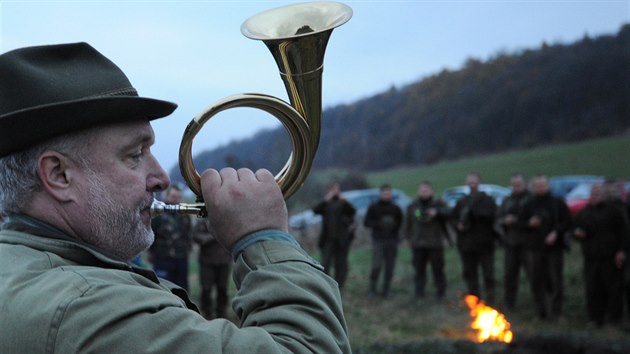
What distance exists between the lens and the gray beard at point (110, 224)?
169 cm

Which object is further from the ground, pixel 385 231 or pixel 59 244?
pixel 59 244

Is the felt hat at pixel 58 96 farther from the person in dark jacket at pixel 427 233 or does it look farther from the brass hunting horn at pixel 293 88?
the person in dark jacket at pixel 427 233

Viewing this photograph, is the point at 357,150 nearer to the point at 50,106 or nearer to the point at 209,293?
the point at 209,293

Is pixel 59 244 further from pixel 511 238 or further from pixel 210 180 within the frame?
pixel 511 238

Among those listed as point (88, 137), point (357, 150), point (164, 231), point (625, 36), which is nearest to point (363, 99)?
point (357, 150)

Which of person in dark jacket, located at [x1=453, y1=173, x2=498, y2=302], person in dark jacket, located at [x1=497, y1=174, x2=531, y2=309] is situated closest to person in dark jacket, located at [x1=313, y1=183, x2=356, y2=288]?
person in dark jacket, located at [x1=453, y1=173, x2=498, y2=302]

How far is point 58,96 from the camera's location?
1.64 metres

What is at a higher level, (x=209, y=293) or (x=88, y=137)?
(x=88, y=137)

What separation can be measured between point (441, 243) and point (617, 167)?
1249 centimetres

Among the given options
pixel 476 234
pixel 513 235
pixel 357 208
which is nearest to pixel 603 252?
pixel 513 235

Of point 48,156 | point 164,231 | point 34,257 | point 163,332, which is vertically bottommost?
point 164,231

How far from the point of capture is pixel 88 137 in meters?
1.67

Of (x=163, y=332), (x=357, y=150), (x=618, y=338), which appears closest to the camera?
(x=163, y=332)

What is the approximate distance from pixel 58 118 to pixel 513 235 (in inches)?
397
